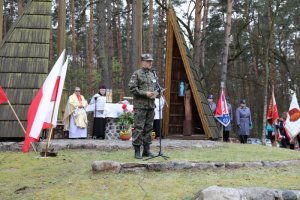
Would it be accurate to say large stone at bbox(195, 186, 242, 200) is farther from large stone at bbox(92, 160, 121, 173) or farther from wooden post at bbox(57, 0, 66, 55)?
wooden post at bbox(57, 0, 66, 55)

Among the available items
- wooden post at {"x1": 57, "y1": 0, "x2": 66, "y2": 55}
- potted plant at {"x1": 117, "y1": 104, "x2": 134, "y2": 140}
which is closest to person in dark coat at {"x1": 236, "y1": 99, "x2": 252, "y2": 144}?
potted plant at {"x1": 117, "y1": 104, "x2": 134, "y2": 140}

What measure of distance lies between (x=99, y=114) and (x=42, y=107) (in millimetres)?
3240

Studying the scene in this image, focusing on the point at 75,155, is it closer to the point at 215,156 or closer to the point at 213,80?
the point at 215,156

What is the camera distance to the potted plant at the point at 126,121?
10.2m

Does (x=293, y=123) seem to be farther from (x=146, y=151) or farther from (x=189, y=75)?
(x=146, y=151)

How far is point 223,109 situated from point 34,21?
20.6 feet

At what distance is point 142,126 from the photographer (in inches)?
267

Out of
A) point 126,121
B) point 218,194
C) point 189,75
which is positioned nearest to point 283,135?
point 189,75

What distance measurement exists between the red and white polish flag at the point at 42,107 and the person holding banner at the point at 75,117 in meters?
2.34

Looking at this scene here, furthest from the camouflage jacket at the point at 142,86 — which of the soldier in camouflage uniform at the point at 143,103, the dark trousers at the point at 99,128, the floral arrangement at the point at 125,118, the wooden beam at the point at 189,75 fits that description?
the wooden beam at the point at 189,75

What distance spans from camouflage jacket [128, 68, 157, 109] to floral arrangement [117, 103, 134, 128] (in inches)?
129

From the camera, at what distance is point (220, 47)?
2659 centimetres

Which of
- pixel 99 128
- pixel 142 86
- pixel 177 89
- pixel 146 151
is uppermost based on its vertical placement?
pixel 177 89

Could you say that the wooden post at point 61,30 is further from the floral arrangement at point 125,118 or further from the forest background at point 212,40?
the forest background at point 212,40
